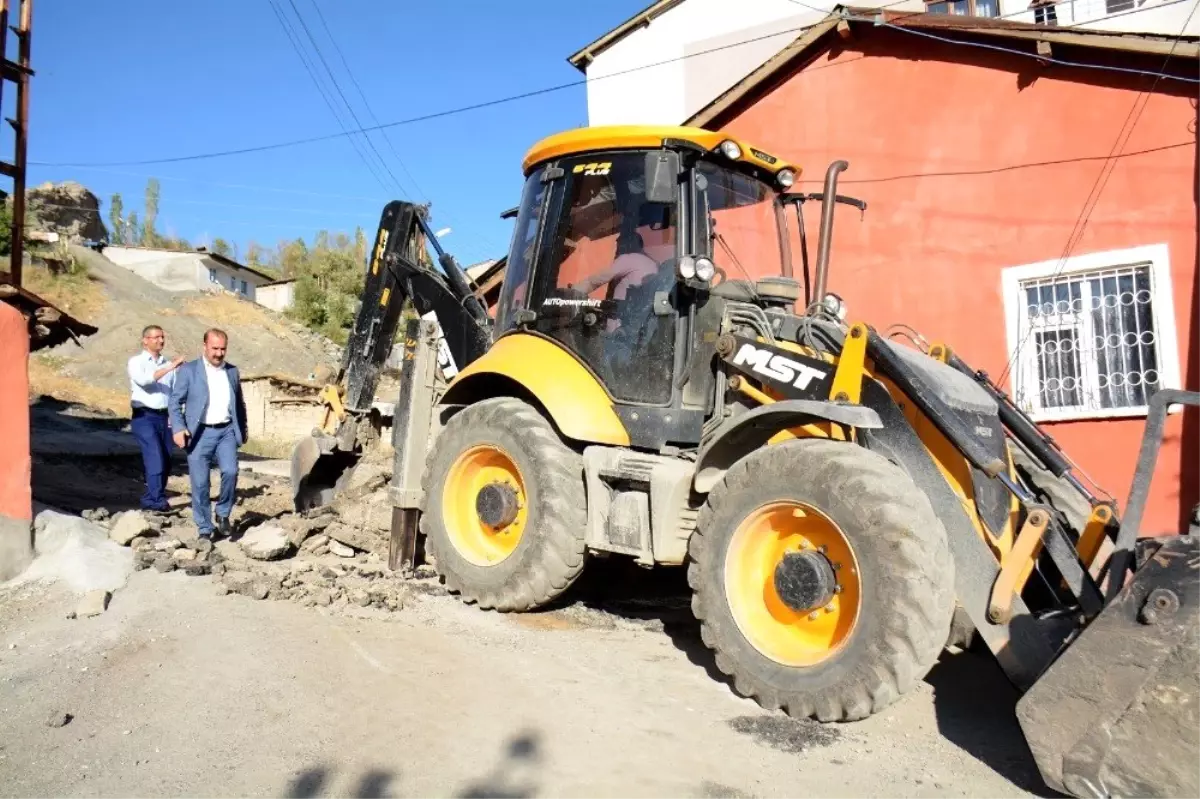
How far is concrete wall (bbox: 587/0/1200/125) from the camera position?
1487 centimetres

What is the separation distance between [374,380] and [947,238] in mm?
5692

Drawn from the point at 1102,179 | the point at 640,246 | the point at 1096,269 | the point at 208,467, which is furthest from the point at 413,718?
the point at 1102,179

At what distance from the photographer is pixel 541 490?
4.91 m

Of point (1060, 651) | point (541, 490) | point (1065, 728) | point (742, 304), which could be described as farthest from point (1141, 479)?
point (541, 490)

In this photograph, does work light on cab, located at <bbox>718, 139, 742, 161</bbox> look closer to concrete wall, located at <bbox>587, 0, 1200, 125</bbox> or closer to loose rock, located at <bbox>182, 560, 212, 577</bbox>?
loose rock, located at <bbox>182, 560, 212, 577</bbox>

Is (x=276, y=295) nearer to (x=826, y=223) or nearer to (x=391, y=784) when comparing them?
(x=826, y=223)


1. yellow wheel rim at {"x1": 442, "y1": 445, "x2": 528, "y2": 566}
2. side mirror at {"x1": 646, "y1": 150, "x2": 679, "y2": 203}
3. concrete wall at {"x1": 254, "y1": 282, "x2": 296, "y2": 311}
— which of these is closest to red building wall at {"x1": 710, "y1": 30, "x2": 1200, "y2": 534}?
yellow wheel rim at {"x1": 442, "y1": 445, "x2": 528, "y2": 566}

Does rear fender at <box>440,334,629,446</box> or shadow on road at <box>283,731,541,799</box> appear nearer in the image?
shadow on road at <box>283,731,541,799</box>

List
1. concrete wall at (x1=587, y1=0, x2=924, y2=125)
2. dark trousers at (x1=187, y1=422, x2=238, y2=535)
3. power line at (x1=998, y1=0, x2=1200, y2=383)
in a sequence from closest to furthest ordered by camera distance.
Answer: dark trousers at (x1=187, y1=422, x2=238, y2=535), power line at (x1=998, y1=0, x2=1200, y2=383), concrete wall at (x1=587, y1=0, x2=924, y2=125)

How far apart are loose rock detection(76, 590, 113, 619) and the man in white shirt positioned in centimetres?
279

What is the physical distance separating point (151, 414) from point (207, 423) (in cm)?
123

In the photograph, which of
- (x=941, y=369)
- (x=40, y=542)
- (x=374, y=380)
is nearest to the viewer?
(x=941, y=369)

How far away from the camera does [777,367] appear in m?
4.27

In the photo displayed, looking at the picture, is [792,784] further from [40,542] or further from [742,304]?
[40,542]
